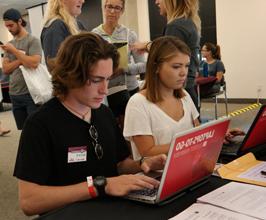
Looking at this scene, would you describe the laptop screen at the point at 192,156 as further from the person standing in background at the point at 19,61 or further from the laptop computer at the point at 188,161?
the person standing in background at the point at 19,61

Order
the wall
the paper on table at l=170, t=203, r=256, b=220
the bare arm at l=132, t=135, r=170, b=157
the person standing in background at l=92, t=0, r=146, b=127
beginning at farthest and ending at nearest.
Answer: the wall, the person standing in background at l=92, t=0, r=146, b=127, the bare arm at l=132, t=135, r=170, b=157, the paper on table at l=170, t=203, r=256, b=220

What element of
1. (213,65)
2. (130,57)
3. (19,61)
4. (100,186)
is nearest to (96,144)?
(100,186)

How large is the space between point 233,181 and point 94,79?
1.77ft

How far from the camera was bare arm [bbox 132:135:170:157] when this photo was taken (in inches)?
61.7

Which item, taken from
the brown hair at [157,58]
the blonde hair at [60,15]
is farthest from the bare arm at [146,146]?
the blonde hair at [60,15]

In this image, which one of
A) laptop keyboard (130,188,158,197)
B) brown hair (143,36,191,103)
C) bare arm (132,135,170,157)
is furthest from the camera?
brown hair (143,36,191,103)

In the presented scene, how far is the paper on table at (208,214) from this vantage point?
879 millimetres

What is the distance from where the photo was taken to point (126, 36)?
260cm

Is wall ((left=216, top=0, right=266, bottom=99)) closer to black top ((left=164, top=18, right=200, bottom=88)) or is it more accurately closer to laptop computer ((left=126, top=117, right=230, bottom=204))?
black top ((left=164, top=18, right=200, bottom=88))

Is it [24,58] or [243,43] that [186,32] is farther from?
[243,43]

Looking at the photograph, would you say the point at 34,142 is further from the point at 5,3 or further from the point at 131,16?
the point at 5,3

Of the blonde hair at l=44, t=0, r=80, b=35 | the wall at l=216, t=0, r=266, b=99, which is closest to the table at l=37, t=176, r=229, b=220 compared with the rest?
the blonde hair at l=44, t=0, r=80, b=35

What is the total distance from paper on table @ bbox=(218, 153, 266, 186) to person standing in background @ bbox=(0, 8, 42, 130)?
1639mm

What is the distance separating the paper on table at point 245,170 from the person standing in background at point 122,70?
1180 mm
